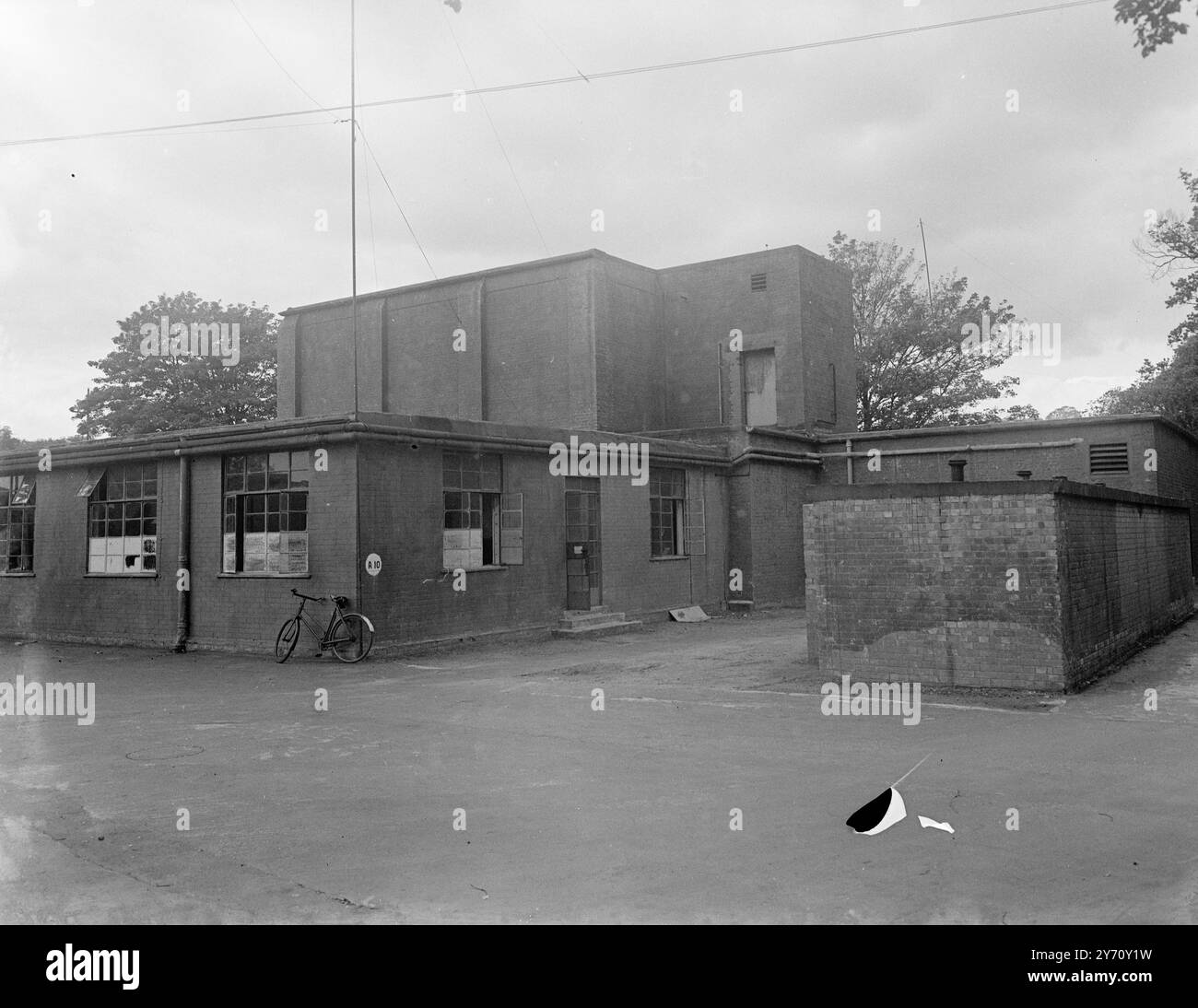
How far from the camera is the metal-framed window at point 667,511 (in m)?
21.5

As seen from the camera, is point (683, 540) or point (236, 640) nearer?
point (236, 640)

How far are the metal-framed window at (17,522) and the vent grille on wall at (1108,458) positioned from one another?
898 inches

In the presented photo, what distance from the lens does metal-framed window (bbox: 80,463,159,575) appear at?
17.9 metres

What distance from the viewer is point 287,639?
50.4 feet

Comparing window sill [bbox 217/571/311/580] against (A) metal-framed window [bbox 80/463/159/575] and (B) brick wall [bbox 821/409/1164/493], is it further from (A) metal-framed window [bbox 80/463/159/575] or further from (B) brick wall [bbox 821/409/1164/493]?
(B) brick wall [bbox 821/409/1164/493]

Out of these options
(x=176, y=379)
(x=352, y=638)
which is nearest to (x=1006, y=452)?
(x=352, y=638)

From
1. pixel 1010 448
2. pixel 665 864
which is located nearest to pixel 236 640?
pixel 665 864

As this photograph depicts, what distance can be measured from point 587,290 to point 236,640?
15.0 metres

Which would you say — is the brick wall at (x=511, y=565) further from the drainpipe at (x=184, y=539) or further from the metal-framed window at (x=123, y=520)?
the metal-framed window at (x=123, y=520)

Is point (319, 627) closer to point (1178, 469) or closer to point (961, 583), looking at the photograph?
point (961, 583)

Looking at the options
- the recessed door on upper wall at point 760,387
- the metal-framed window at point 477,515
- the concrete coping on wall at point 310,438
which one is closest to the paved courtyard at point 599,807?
the concrete coping on wall at point 310,438

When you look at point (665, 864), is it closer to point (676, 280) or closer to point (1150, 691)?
point (1150, 691)

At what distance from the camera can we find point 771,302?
97.7 ft
